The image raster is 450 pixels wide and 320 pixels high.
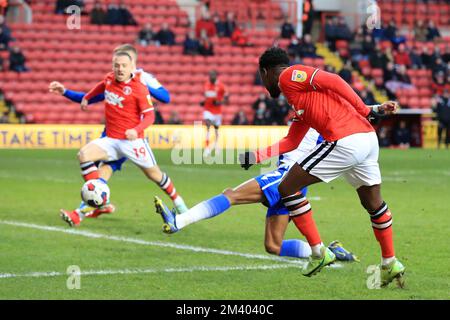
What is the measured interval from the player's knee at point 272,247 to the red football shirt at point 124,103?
3.53m

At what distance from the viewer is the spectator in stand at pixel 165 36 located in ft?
107

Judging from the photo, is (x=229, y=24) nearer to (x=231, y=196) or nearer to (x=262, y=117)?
(x=262, y=117)

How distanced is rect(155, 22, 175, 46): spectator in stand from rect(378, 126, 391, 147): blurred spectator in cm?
789

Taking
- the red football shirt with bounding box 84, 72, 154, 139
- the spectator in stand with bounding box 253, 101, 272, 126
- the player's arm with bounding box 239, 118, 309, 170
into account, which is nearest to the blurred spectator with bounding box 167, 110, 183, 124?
the spectator in stand with bounding box 253, 101, 272, 126

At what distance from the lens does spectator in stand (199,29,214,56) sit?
3278 centimetres

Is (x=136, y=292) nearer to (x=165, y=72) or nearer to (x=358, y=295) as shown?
(x=358, y=295)

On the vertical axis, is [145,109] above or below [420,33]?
above

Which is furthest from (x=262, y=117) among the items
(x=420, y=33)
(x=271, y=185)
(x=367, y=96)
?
(x=271, y=185)

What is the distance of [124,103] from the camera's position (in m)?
11.5

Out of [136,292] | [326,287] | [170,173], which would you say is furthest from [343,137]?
[170,173]

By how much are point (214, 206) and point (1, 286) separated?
71.6 inches

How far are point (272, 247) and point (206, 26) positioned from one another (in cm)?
2594

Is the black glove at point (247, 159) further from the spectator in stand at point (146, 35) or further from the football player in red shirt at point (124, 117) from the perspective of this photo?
the spectator in stand at point (146, 35)

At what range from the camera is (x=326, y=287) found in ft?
24.0
